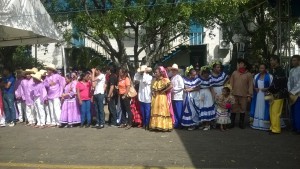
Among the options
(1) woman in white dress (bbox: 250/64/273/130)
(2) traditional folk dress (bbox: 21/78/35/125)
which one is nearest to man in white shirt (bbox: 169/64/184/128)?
(1) woman in white dress (bbox: 250/64/273/130)

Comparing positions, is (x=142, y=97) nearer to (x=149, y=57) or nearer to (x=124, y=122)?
(x=124, y=122)

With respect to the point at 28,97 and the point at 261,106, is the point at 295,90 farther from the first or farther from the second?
the point at 28,97

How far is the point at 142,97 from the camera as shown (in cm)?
941

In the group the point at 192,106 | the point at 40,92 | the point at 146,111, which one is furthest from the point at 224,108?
the point at 40,92

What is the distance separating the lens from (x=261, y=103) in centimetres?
881

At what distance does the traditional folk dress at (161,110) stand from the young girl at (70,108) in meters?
2.33

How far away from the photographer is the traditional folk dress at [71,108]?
1009cm

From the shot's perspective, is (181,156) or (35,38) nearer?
(181,156)

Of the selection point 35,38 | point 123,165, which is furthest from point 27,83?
point 123,165

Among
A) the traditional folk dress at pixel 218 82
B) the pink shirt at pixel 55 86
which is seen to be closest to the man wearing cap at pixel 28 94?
the pink shirt at pixel 55 86

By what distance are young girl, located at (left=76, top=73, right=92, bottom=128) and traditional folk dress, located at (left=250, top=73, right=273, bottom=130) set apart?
14.3 ft

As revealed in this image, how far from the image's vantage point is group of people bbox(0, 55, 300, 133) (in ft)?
28.5

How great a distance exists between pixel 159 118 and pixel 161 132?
1.14ft

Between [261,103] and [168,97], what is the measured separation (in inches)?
89.6
